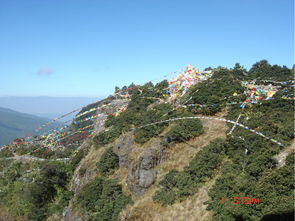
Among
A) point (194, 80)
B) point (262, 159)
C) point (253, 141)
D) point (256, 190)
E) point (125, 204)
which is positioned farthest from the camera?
point (194, 80)

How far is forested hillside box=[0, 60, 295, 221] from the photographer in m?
13.4

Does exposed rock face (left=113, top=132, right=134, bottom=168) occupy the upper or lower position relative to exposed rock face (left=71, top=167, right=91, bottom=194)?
upper

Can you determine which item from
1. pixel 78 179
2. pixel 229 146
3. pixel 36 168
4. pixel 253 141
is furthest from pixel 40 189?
pixel 253 141

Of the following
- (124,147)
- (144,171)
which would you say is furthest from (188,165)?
(124,147)

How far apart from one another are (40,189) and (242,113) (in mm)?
26423

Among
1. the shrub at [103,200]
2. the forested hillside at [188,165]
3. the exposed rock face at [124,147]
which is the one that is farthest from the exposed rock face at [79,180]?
the exposed rock face at [124,147]

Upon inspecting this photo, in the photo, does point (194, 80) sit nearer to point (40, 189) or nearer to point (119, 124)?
point (119, 124)

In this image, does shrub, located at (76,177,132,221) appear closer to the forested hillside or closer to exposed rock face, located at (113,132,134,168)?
the forested hillside

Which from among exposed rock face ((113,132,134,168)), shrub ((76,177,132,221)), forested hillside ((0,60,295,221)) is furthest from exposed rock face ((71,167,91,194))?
exposed rock face ((113,132,134,168))

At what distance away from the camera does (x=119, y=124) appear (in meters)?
31.0

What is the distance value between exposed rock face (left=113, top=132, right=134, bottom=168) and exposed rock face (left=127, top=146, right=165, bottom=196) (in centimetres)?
272

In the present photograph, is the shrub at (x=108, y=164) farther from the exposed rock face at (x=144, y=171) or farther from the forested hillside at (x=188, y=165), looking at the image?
the exposed rock face at (x=144, y=171)

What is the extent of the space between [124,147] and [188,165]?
9333 millimetres

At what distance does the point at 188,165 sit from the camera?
1903cm
